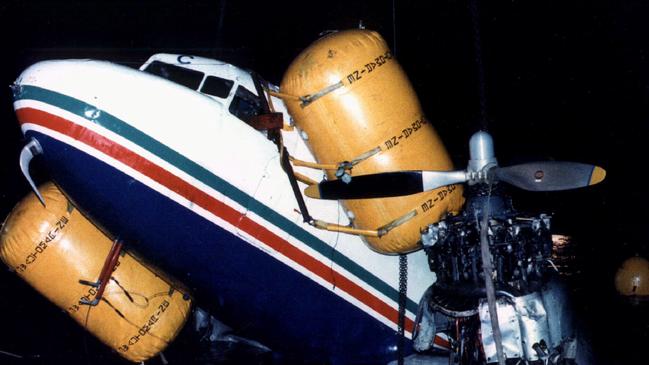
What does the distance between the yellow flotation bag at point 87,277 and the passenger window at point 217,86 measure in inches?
102

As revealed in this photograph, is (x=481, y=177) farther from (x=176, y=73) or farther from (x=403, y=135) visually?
(x=176, y=73)

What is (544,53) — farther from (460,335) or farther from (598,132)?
(460,335)

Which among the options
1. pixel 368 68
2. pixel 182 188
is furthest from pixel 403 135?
pixel 182 188

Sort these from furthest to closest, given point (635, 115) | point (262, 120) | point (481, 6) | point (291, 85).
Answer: point (635, 115) < point (481, 6) < point (262, 120) < point (291, 85)

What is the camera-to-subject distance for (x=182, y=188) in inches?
215

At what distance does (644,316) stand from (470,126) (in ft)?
88.0

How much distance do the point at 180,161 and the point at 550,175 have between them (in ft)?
13.7

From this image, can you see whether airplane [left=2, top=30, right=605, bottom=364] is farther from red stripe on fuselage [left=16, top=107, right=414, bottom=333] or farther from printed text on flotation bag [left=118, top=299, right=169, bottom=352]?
printed text on flotation bag [left=118, top=299, right=169, bottom=352]

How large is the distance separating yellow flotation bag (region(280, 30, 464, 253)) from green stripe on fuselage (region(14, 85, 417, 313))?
0.81m

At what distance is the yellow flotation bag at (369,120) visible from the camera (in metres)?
5.23

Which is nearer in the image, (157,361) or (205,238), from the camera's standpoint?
(205,238)

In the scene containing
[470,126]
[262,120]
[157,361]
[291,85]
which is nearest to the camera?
[291,85]


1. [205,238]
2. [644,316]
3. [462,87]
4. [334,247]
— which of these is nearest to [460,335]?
[334,247]

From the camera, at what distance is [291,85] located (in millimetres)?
5445
